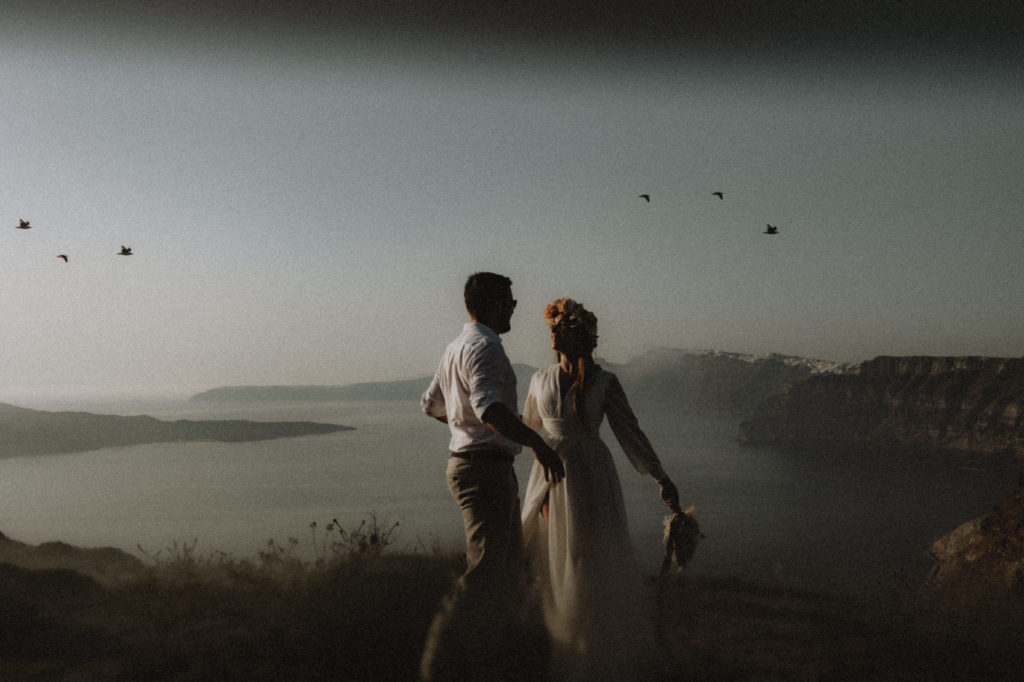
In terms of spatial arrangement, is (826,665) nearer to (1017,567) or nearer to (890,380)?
(1017,567)

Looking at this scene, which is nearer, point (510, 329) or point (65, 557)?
point (510, 329)

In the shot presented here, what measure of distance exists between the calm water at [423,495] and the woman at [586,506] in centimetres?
3781

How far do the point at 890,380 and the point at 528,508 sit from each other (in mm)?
155402

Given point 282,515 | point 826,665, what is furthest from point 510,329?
point 282,515

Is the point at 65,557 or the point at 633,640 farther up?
the point at 633,640

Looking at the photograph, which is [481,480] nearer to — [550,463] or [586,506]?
[550,463]

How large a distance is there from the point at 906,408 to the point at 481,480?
486ft

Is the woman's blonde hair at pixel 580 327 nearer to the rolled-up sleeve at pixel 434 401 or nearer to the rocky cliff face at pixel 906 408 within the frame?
the rolled-up sleeve at pixel 434 401

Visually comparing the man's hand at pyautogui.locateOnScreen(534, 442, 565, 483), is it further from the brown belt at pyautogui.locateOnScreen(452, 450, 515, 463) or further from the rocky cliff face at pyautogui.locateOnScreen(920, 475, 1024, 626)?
the rocky cliff face at pyautogui.locateOnScreen(920, 475, 1024, 626)

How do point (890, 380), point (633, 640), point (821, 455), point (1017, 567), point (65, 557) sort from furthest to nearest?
point (890, 380)
point (821, 455)
point (65, 557)
point (1017, 567)
point (633, 640)

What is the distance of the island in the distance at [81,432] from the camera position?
98312 millimetres

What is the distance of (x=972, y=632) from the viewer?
18.7 feet

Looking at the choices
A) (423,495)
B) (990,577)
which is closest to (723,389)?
(423,495)

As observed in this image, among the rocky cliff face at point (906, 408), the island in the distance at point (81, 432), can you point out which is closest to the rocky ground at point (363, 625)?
the island in the distance at point (81, 432)
